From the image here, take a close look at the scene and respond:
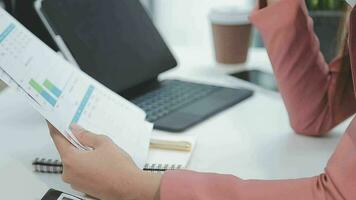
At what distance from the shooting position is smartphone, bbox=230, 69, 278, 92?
1181 mm

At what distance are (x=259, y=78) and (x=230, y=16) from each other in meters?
0.17

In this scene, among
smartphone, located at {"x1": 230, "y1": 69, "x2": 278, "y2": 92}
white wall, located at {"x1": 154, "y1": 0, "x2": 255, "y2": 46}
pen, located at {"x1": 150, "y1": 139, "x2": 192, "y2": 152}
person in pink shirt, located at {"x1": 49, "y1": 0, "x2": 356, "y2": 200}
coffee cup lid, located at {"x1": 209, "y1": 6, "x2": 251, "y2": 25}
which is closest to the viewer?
person in pink shirt, located at {"x1": 49, "y1": 0, "x2": 356, "y2": 200}

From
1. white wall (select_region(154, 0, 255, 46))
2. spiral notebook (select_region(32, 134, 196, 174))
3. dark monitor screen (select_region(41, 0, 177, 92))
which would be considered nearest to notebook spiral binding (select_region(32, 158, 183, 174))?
spiral notebook (select_region(32, 134, 196, 174))

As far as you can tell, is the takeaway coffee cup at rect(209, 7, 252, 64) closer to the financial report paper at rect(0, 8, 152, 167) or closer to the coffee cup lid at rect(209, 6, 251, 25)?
the coffee cup lid at rect(209, 6, 251, 25)

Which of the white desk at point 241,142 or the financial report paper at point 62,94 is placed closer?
the financial report paper at point 62,94

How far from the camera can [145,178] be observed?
2.24ft

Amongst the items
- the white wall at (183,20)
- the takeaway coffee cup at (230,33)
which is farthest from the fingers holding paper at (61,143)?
the white wall at (183,20)

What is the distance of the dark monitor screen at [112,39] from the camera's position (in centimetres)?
100

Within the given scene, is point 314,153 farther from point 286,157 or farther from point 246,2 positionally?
point 246,2

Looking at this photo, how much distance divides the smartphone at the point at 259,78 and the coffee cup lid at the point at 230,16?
0.12 meters

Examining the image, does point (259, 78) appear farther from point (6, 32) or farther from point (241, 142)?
point (6, 32)

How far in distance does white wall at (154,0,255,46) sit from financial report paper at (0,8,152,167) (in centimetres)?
161

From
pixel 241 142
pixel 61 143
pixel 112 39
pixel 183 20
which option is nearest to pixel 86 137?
pixel 61 143

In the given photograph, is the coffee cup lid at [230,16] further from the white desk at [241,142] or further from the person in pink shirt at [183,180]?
the person in pink shirt at [183,180]
